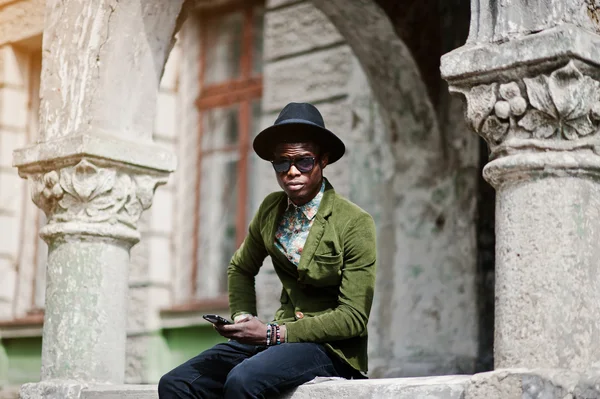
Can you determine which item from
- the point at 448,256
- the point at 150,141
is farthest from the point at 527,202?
the point at 448,256

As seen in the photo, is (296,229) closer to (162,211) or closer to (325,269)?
(325,269)

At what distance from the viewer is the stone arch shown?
22.0 feet

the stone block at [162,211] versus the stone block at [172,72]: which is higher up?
the stone block at [172,72]

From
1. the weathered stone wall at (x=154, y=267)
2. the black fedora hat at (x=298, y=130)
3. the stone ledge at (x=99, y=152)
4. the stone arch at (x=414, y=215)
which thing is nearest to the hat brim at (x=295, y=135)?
the black fedora hat at (x=298, y=130)

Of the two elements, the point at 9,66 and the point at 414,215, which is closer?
the point at 414,215

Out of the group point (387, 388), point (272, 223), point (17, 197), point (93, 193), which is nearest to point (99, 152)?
point (93, 193)

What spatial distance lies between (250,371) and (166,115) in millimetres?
4981

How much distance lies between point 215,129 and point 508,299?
5.10 m

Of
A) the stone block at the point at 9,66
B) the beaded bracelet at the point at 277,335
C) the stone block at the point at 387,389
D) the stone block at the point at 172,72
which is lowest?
the stone block at the point at 387,389

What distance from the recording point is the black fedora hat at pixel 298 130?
420cm

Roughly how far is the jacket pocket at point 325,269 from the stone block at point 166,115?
15.5 feet

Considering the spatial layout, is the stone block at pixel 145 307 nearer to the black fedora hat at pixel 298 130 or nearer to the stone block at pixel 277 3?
the stone block at pixel 277 3

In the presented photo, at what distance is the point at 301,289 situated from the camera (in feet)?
14.0

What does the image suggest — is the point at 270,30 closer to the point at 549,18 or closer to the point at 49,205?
the point at 49,205
